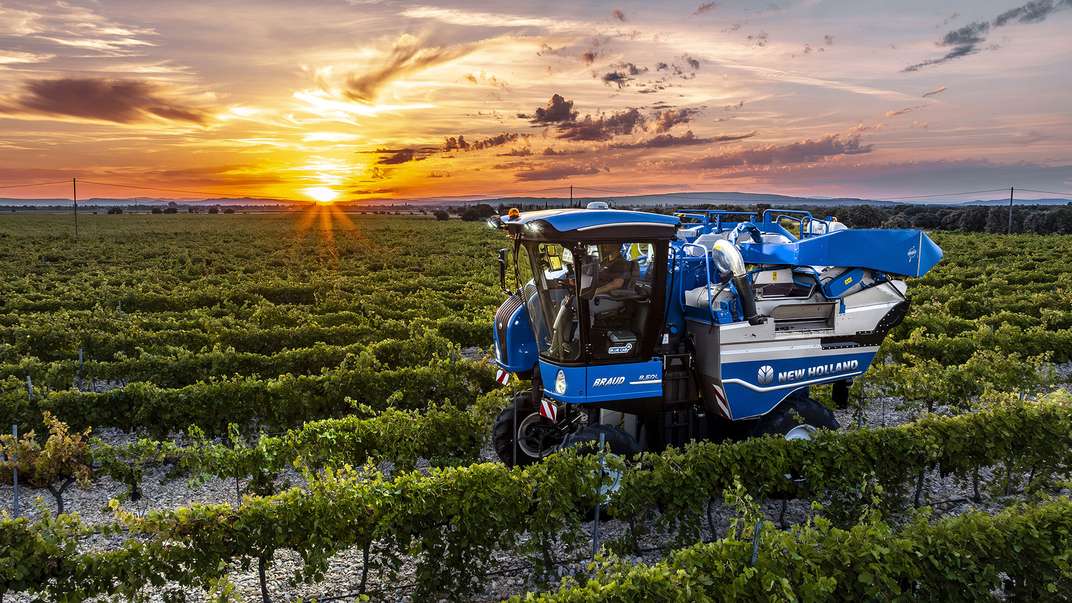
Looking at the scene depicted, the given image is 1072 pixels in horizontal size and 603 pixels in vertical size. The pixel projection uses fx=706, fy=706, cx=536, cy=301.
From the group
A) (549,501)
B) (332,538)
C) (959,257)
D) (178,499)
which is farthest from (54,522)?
(959,257)

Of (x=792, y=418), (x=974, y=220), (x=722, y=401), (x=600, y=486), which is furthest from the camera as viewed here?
(x=974, y=220)

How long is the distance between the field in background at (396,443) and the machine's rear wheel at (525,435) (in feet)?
1.59

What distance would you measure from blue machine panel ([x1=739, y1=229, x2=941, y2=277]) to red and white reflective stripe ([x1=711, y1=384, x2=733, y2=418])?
207 centimetres

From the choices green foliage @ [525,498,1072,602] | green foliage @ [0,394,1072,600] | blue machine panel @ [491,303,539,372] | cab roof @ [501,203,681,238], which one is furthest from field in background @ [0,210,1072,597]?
cab roof @ [501,203,681,238]

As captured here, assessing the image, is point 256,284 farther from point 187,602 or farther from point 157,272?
point 187,602

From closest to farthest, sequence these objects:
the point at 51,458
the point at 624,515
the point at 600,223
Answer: the point at 624,515
the point at 600,223
the point at 51,458

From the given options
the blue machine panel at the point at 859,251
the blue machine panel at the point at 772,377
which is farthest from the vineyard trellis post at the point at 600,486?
the blue machine panel at the point at 859,251

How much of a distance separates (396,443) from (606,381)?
3373 millimetres

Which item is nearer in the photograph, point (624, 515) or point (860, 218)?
point (624, 515)

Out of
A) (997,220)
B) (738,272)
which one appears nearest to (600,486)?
(738,272)

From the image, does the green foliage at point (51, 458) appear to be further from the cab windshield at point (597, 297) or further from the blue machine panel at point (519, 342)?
the cab windshield at point (597, 297)

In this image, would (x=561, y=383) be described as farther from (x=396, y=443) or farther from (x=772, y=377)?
(x=772, y=377)

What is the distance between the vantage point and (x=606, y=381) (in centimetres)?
888

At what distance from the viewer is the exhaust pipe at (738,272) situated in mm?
8914
